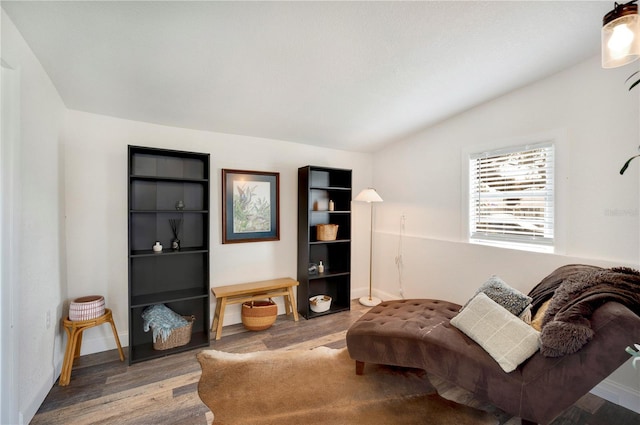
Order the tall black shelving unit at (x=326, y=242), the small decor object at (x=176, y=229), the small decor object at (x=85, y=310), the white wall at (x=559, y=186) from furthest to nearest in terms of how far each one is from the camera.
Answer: the tall black shelving unit at (x=326, y=242) < the small decor object at (x=176, y=229) < the small decor object at (x=85, y=310) < the white wall at (x=559, y=186)

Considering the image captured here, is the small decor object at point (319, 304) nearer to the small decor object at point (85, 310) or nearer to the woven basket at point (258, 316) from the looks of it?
the woven basket at point (258, 316)

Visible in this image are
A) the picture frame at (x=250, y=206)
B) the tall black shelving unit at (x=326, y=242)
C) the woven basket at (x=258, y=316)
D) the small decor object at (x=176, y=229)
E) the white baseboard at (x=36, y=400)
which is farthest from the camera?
the tall black shelving unit at (x=326, y=242)

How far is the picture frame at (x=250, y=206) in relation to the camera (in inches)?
121

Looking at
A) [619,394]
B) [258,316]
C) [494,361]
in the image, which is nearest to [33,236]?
[258,316]

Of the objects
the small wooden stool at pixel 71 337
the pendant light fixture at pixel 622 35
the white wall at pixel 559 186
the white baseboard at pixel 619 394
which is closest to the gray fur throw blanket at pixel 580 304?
the white wall at pixel 559 186

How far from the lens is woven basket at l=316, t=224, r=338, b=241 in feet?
11.5

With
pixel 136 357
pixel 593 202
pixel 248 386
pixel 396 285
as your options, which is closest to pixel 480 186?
pixel 593 202

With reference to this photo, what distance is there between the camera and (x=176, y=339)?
101 inches

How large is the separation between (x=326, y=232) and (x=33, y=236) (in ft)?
8.59

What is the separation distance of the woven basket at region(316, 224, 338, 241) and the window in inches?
62.5

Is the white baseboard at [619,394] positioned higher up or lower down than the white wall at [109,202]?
lower down

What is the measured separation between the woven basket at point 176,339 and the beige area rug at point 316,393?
0.28 m

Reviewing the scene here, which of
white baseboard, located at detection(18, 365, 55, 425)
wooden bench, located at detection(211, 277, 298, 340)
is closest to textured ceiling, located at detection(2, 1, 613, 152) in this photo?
wooden bench, located at detection(211, 277, 298, 340)

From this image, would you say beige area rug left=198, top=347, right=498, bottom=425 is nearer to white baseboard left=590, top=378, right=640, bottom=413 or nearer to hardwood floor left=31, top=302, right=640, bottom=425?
hardwood floor left=31, top=302, right=640, bottom=425
